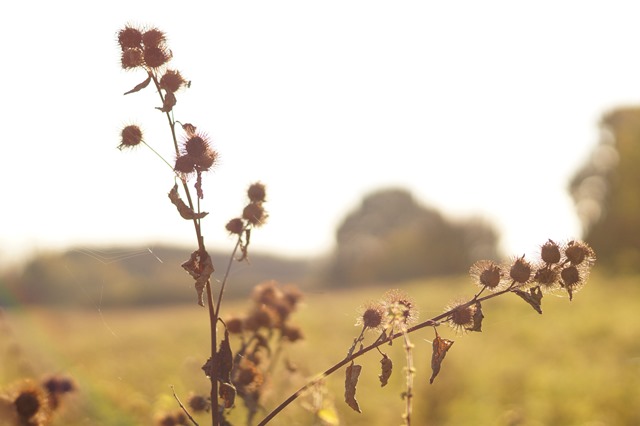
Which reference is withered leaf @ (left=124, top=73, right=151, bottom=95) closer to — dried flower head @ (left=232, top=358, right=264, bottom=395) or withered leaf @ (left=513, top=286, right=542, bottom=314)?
dried flower head @ (left=232, top=358, right=264, bottom=395)

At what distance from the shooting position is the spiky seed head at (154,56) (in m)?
1.83

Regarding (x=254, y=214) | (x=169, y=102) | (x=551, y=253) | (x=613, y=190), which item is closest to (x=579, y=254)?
(x=551, y=253)

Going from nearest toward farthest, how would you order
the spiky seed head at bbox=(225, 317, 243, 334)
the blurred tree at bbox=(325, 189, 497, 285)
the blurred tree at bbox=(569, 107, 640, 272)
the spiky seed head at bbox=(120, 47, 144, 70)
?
the spiky seed head at bbox=(120, 47, 144, 70)
the spiky seed head at bbox=(225, 317, 243, 334)
the blurred tree at bbox=(569, 107, 640, 272)
the blurred tree at bbox=(325, 189, 497, 285)

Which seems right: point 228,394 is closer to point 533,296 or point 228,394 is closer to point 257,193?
point 257,193

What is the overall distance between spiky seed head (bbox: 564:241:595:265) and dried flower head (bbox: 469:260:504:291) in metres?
0.16

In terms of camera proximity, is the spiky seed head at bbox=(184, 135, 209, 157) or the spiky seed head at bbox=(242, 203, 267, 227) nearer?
the spiky seed head at bbox=(184, 135, 209, 157)

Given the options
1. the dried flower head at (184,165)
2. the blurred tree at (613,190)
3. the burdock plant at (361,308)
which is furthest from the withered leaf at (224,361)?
the blurred tree at (613,190)

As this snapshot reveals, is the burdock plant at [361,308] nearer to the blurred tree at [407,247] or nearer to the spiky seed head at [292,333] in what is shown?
the spiky seed head at [292,333]

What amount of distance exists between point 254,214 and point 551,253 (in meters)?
0.72

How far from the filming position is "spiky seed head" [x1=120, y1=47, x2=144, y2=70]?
1.84 meters

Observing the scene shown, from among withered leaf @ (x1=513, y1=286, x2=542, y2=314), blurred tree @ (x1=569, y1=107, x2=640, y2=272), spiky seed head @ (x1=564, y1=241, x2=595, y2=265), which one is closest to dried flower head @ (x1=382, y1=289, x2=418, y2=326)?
withered leaf @ (x1=513, y1=286, x2=542, y2=314)

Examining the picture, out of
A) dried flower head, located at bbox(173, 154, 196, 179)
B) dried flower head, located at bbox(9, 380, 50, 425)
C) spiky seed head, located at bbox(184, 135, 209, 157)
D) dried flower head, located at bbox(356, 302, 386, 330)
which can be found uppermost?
spiky seed head, located at bbox(184, 135, 209, 157)

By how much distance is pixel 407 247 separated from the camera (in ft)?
125

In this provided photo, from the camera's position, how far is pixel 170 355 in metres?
9.32
